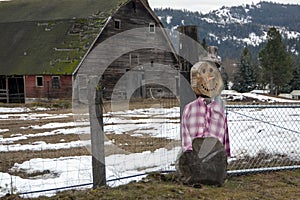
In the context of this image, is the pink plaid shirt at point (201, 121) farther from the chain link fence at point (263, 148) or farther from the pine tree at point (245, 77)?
the pine tree at point (245, 77)

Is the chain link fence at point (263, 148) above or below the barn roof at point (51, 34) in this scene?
below

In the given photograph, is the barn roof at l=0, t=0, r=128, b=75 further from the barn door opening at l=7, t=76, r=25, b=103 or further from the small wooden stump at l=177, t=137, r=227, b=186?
the small wooden stump at l=177, t=137, r=227, b=186

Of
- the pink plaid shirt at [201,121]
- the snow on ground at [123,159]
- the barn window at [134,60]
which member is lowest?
the snow on ground at [123,159]

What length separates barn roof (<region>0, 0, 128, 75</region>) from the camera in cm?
2712

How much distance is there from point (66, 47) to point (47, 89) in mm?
3319

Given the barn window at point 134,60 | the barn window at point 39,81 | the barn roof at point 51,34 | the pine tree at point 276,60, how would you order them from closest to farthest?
the barn roof at point 51,34 → the barn window at point 39,81 → the barn window at point 134,60 → the pine tree at point 276,60

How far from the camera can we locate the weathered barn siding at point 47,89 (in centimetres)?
2700

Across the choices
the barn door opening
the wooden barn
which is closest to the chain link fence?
the wooden barn

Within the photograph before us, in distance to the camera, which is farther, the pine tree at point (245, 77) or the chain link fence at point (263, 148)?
the pine tree at point (245, 77)

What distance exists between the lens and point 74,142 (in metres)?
9.98

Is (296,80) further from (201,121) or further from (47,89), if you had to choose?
(201,121)

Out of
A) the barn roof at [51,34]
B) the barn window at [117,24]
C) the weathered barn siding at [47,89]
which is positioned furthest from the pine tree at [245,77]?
the weathered barn siding at [47,89]

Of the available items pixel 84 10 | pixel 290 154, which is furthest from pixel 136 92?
pixel 290 154

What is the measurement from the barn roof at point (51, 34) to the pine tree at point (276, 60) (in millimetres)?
29367
